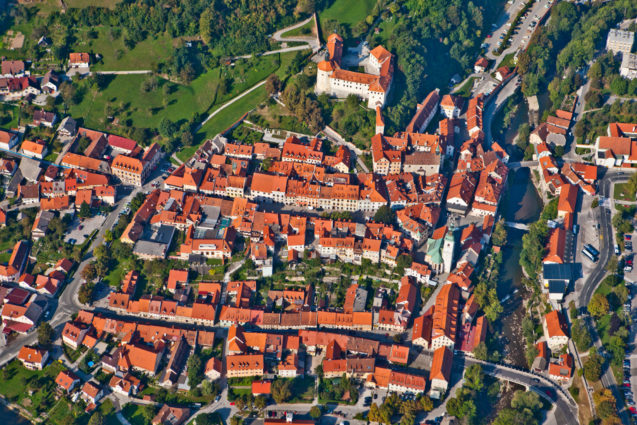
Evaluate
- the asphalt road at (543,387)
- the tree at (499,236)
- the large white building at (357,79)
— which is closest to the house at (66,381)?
the asphalt road at (543,387)

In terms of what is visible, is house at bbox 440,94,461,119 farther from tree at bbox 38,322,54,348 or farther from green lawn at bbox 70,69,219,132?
tree at bbox 38,322,54,348

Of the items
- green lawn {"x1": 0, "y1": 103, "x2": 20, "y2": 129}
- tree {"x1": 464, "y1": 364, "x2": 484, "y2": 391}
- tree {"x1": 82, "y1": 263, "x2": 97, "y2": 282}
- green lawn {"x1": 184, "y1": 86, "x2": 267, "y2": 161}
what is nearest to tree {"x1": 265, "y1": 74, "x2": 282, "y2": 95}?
green lawn {"x1": 184, "y1": 86, "x2": 267, "y2": 161}

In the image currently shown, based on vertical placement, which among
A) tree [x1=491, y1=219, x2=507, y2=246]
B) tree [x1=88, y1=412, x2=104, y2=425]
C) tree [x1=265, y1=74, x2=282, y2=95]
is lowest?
tree [x1=88, y1=412, x2=104, y2=425]

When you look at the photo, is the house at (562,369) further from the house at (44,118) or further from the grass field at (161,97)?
the house at (44,118)

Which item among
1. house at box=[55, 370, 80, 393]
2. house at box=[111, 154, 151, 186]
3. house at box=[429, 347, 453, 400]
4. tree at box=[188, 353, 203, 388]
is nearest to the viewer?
house at box=[429, 347, 453, 400]

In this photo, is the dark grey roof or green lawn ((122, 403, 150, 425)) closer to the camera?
green lawn ((122, 403, 150, 425))

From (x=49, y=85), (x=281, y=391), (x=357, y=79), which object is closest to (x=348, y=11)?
(x=357, y=79)
